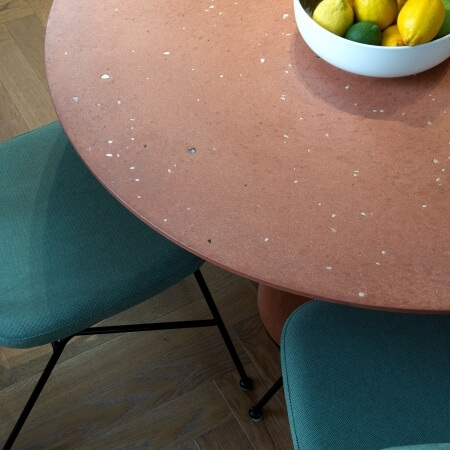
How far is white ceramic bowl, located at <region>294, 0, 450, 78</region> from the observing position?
0.89m

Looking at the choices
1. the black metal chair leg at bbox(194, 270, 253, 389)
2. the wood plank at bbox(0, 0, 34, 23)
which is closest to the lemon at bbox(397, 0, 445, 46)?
the black metal chair leg at bbox(194, 270, 253, 389)

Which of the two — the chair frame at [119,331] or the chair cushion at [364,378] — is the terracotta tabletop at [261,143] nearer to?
the chair cushion at [364,378]

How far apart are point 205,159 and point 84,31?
1.22 ft

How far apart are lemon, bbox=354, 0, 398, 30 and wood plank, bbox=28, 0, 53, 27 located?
171cm

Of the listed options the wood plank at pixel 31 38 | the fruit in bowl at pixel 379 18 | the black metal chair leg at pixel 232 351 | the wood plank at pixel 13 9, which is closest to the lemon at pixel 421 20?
the fruit in bowl at pixel 379 18

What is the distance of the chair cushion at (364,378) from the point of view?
89cm

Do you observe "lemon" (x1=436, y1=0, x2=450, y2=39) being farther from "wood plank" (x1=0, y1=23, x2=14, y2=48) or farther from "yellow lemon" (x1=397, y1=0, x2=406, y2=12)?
"wood plank" (x1=0, y1=23, x2=14, y2=48)

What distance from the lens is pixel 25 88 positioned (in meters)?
2.09

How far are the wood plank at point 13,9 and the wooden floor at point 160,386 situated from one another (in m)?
1.35

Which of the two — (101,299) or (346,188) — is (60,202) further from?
(346,188)

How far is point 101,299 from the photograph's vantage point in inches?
40.8

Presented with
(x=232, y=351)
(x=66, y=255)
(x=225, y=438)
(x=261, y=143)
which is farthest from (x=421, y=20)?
(x=225, y=438)

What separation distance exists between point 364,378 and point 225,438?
1.80 feet

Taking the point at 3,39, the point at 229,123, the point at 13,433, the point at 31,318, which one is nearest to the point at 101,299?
the point at 31,318
